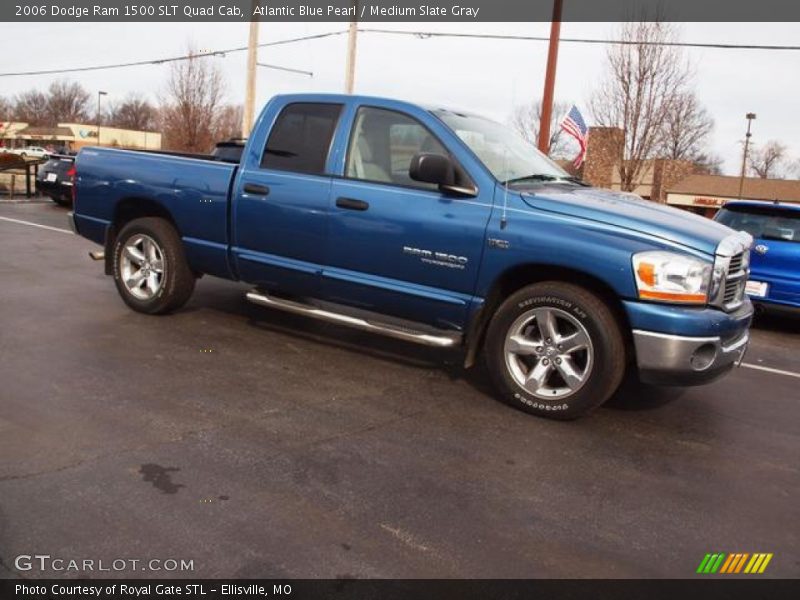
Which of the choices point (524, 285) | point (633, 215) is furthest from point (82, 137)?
point (633, 215)

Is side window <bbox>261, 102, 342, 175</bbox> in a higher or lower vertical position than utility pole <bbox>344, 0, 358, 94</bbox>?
lower

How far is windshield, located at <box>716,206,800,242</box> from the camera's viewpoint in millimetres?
8172

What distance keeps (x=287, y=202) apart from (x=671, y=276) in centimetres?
285

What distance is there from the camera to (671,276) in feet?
13.4

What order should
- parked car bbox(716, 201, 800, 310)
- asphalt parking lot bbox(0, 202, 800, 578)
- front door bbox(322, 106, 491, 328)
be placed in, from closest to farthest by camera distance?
asphalt parking lot bbox(0, 202, 800, 578) → front door bbox(322, 106, 491, 328) → parked car bbox(716, 201, 800, 310)

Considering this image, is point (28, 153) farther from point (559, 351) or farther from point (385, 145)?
point (559, 351)

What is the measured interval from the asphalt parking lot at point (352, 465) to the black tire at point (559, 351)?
0.54 ft

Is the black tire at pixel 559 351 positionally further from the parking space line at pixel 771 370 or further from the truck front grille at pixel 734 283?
the parking space line at pixel 771 370

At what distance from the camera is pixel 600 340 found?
14.0ft

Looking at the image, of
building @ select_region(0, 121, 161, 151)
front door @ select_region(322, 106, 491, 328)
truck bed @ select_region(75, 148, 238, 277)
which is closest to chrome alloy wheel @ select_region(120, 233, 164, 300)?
truck bed @ select_region(75, 148, 238, 277)

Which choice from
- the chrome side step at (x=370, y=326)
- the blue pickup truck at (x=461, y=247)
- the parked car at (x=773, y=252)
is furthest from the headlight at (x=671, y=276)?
the parked car at (x=773, y=252)

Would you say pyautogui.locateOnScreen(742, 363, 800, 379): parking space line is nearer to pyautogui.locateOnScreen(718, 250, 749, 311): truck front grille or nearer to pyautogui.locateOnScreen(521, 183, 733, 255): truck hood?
pyautogui.locateOnScreen(718, 250, 749, 311): truck front grille

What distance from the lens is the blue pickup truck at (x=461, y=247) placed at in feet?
13.8
